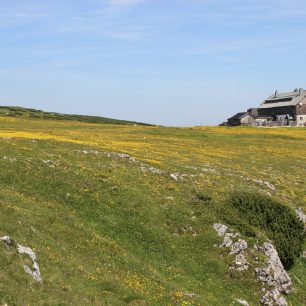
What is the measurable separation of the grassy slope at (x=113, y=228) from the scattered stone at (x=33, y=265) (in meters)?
0.42

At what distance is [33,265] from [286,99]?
173386 mm

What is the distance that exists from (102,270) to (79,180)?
545 inches

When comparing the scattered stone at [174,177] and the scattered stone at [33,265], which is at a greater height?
the scattered stone at [174,177]

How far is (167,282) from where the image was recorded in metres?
29.1

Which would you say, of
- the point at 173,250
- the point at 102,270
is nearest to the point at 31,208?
the point at 102,270

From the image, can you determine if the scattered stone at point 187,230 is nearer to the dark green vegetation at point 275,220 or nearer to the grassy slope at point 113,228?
the grassy slope at point 113,228

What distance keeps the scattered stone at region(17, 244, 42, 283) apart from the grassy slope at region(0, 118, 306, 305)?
1.38 ft

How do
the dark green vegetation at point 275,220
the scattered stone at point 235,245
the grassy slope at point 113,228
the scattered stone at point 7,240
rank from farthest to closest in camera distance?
the dark green vegetation at point 275,220, the scattered stone at point 235,245, the grassy slope at point 113,228, the scattered stone at point 7,240

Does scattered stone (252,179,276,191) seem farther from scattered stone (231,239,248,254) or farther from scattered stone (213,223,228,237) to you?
scattered stone (231,239,248,254)

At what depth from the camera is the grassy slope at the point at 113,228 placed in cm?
2505

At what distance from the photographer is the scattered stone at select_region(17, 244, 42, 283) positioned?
23422 millimetres

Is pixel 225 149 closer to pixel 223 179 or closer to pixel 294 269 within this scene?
pixel 223 179

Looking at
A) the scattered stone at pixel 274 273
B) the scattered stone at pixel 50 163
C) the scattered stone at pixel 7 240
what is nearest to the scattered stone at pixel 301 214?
the scattered stone at pixel 274 273

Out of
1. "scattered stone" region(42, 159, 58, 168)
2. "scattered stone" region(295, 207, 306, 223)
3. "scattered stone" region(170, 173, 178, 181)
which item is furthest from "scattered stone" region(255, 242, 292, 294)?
"scattered stone" region(42, 159, 58, 168)
